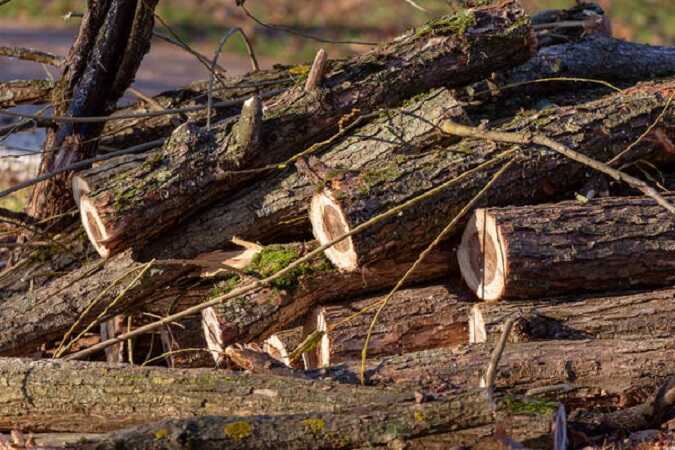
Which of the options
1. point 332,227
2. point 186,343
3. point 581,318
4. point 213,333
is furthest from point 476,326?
point 186,343

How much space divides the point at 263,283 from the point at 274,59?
27.1ft

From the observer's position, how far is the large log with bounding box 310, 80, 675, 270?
4.03m

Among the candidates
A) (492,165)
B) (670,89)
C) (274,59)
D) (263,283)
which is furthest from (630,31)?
(263,283)

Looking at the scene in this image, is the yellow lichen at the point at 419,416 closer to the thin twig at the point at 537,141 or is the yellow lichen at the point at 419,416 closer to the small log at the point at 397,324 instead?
the small log at the point at 397,324

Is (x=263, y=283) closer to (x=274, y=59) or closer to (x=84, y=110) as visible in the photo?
(x=84, y=110)

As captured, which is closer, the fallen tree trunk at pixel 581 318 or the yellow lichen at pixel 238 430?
the yellow lichen at pixel 238 430

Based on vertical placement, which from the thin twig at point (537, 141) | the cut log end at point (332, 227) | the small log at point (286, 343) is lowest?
the small log at point (286, 343)

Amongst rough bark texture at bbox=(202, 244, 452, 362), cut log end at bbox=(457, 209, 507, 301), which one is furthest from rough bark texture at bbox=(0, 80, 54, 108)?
cut log end at bbox=(457, 209, 507, 301)

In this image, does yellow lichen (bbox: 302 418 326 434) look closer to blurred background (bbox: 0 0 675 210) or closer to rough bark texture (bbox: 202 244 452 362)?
rough bark texture (bbox: 202 244 452 362)

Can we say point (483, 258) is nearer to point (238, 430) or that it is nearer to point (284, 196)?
point (284, 196)

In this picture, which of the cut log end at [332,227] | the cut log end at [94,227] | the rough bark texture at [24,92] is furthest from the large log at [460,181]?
the rough bark texture at [24,92]

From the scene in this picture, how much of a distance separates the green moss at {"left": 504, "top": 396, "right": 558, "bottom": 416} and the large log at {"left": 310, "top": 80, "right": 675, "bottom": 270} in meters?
1.06

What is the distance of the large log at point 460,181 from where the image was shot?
4.03m

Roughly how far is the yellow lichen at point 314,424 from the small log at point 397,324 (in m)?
1.02
